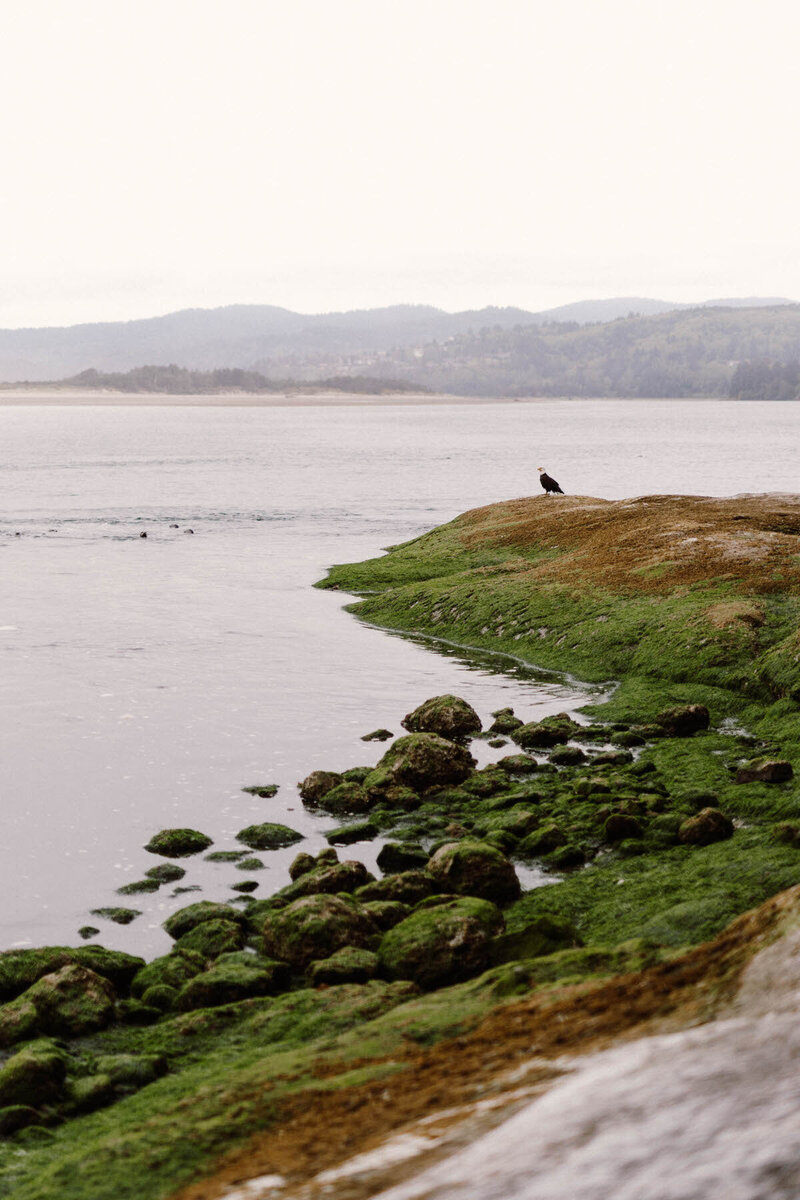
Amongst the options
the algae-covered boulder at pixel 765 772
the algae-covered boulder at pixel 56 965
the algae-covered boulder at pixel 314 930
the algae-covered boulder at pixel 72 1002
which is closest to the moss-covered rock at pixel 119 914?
the algae-covered boulder at pixel 56 965

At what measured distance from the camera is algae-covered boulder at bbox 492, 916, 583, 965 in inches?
545

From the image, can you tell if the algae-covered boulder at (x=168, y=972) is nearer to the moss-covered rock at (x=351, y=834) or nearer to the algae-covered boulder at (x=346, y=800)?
the moss-covered rock at (x=351, y=834)

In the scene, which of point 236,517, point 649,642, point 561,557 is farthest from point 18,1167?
point 236,517

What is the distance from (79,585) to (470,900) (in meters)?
36.7

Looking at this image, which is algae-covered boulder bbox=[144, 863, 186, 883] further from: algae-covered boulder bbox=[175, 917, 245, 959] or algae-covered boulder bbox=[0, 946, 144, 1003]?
algae-covered boulder bbox=[0, 946, 144, 1003]

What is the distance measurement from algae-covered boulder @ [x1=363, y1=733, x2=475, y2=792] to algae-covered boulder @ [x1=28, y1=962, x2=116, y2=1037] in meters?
8.53

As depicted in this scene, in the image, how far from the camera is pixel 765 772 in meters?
20.0

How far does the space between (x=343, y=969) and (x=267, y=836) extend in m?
5.59

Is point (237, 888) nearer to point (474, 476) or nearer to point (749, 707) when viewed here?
point (749, 707)

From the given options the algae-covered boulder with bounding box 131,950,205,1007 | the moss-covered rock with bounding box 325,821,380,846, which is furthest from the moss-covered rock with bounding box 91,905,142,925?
the moss-covered rock with bounding box 325,821,380,846

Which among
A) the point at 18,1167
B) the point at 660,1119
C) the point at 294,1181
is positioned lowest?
the point at 18,1167

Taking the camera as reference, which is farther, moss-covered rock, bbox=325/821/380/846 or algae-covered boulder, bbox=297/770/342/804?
algae-covered boulder, bbox=297/770/342/804

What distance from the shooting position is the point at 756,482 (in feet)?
358

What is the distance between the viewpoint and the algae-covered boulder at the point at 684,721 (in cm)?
2434
